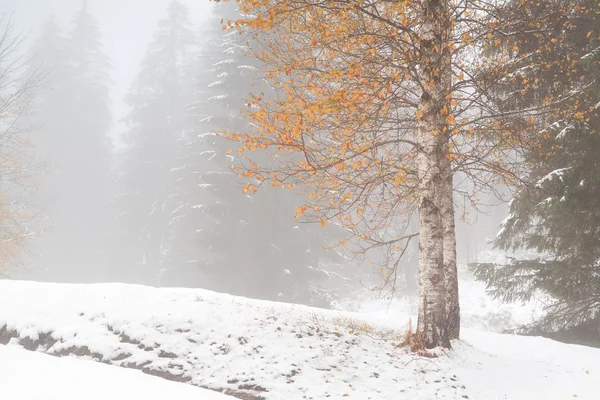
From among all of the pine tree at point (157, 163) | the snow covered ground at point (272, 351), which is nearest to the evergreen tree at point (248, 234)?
the pine tree at point (157, 163)

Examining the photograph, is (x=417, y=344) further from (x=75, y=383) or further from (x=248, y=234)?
(x=248, y=234)

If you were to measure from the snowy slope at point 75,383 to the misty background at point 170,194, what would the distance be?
12.6 meters

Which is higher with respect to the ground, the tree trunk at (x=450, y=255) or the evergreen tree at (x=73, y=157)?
the evergreen tree at (x=73, y=157)

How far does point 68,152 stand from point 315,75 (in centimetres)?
3392

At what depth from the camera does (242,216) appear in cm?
1797

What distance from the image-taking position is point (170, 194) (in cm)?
2689

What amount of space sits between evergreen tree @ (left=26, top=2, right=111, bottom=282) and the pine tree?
3773 mm

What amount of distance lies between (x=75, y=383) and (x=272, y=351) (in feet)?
8.88

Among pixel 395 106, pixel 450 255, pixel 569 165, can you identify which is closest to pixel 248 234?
pixel 450 255

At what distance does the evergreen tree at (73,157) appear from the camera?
31.4 meters

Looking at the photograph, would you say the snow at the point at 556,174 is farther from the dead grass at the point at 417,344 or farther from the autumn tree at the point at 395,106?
the dead grass at the point at 417,344

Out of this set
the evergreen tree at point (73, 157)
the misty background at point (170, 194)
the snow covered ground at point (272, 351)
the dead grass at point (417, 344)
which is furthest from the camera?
the evergreen tree at point (73, 157)

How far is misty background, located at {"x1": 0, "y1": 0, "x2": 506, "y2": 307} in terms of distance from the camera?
58.3 feet

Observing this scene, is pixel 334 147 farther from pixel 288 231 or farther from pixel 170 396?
pixel 288 231
